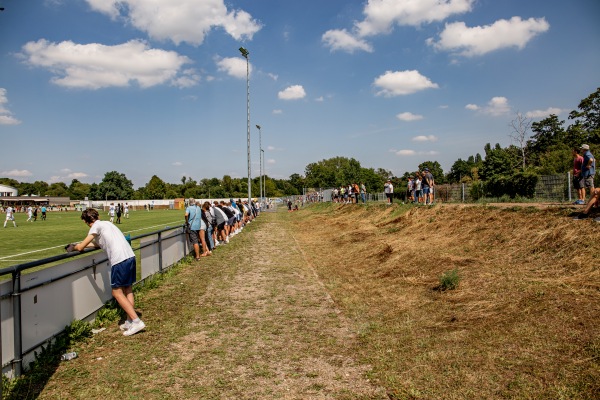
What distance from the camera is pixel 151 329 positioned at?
6035mm

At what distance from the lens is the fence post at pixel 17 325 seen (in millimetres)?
4305

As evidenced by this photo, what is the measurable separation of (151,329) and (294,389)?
2.98 meters

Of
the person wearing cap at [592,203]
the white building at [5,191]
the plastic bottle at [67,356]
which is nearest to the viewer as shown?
the plastic bottle at [67,356]

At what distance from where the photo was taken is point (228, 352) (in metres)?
5.04

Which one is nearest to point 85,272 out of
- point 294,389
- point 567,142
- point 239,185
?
point 294,389

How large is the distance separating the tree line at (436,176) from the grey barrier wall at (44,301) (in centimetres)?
1468

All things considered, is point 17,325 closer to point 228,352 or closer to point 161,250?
point 228,352

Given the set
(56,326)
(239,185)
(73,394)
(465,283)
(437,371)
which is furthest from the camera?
(239,185)

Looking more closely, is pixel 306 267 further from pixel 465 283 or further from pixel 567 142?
pixel 567 142

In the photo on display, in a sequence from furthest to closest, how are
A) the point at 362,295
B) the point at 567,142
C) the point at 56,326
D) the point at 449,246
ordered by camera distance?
the point at 567,142 → the point at 449,246 → the point at 362,295 → the point at 56,326

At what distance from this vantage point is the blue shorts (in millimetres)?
5797

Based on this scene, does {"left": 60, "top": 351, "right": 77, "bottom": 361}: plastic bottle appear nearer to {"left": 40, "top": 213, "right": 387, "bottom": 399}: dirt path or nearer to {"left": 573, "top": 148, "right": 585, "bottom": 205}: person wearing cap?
{"left": 40, "top": 213, "right": 387, "bottom": 399}: dirt path

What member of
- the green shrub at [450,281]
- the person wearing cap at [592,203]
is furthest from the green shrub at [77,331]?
the person wearing cap at [592,203]

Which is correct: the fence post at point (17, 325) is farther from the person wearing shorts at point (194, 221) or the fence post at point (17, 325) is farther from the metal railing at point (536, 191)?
the metal railing at point (536, 191)
